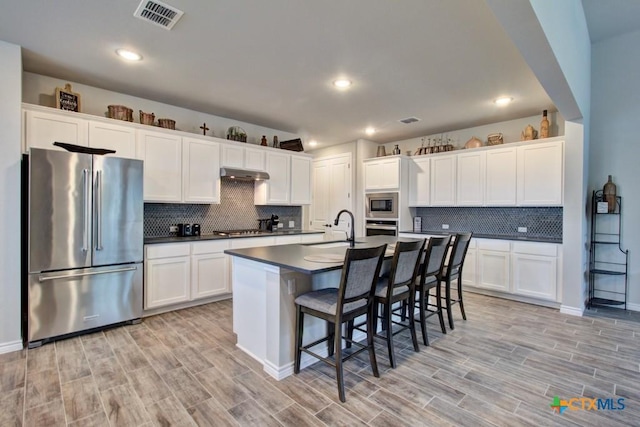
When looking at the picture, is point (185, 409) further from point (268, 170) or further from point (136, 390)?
point (268, 170)

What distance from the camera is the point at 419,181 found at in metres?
5.52

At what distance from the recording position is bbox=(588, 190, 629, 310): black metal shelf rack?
394 centimetres

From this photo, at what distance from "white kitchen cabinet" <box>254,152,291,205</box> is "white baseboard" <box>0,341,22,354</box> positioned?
3138 mm

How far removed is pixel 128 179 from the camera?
322cm

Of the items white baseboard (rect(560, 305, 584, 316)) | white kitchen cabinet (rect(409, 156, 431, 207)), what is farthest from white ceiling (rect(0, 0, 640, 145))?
white baseboard (rect(560, 305, 584, 316))

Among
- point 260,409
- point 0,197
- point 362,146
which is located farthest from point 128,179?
point 362,146

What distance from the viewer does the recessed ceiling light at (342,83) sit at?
134 inches

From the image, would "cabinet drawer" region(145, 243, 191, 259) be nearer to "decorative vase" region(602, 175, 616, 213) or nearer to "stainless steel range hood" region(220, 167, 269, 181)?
"stainless steel range hood" region(220, 167, 269, 181)

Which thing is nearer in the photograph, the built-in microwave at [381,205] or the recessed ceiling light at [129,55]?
the recessed ceiling light at [129,55]

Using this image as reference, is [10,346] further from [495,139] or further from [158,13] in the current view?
[495,139]

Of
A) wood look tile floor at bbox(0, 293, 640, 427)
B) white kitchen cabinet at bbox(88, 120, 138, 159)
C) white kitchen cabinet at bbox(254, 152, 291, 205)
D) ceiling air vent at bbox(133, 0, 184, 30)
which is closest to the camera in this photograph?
wood look tile floor at bbox(0, 293, 640, 427)

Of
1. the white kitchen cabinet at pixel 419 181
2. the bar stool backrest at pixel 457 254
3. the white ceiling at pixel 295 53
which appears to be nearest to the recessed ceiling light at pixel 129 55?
the white ceiling at pixel 295 53

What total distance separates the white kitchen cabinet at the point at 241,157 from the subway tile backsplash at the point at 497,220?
299 cm

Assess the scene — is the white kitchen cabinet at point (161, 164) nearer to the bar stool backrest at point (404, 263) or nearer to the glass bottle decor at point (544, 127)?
the bar stool backrest at point (404, 263)
